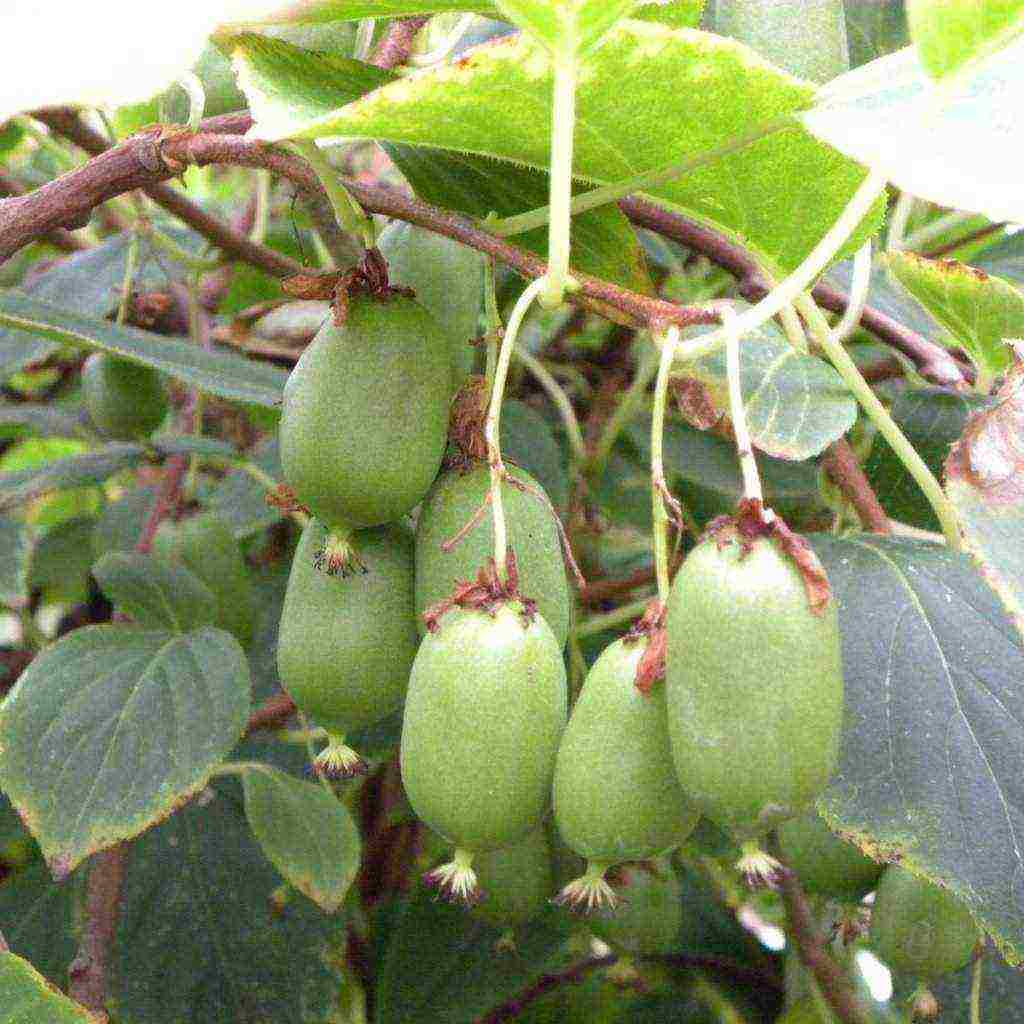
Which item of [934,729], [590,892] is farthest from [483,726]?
[934,729]

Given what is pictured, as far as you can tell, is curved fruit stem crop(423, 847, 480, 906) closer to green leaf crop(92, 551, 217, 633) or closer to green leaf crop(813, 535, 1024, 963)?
green leaf crop(813, 535, 1024, 963)

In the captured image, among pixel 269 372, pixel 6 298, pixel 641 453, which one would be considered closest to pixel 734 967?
pixel 641 453

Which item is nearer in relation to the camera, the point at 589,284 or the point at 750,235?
the point at 589,284

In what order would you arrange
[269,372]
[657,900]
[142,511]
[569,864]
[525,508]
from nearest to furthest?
[525,508]
[569,864]
[657,900]
[269,372]
[142,511]

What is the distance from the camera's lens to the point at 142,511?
1597mm

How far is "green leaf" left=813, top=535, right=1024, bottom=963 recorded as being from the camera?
0.77 m

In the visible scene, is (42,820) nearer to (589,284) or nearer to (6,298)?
(6,298)

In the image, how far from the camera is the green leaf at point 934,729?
767mm

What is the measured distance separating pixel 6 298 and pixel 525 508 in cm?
59

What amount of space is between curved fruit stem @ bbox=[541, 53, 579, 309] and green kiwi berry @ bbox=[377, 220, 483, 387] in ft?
0.70

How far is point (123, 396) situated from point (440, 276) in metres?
0.63

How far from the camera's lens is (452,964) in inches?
53.2

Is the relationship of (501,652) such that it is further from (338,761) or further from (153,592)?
(153,592)

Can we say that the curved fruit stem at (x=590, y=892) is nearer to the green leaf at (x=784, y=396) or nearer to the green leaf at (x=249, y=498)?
the green leaf at (x=784, y=396)
